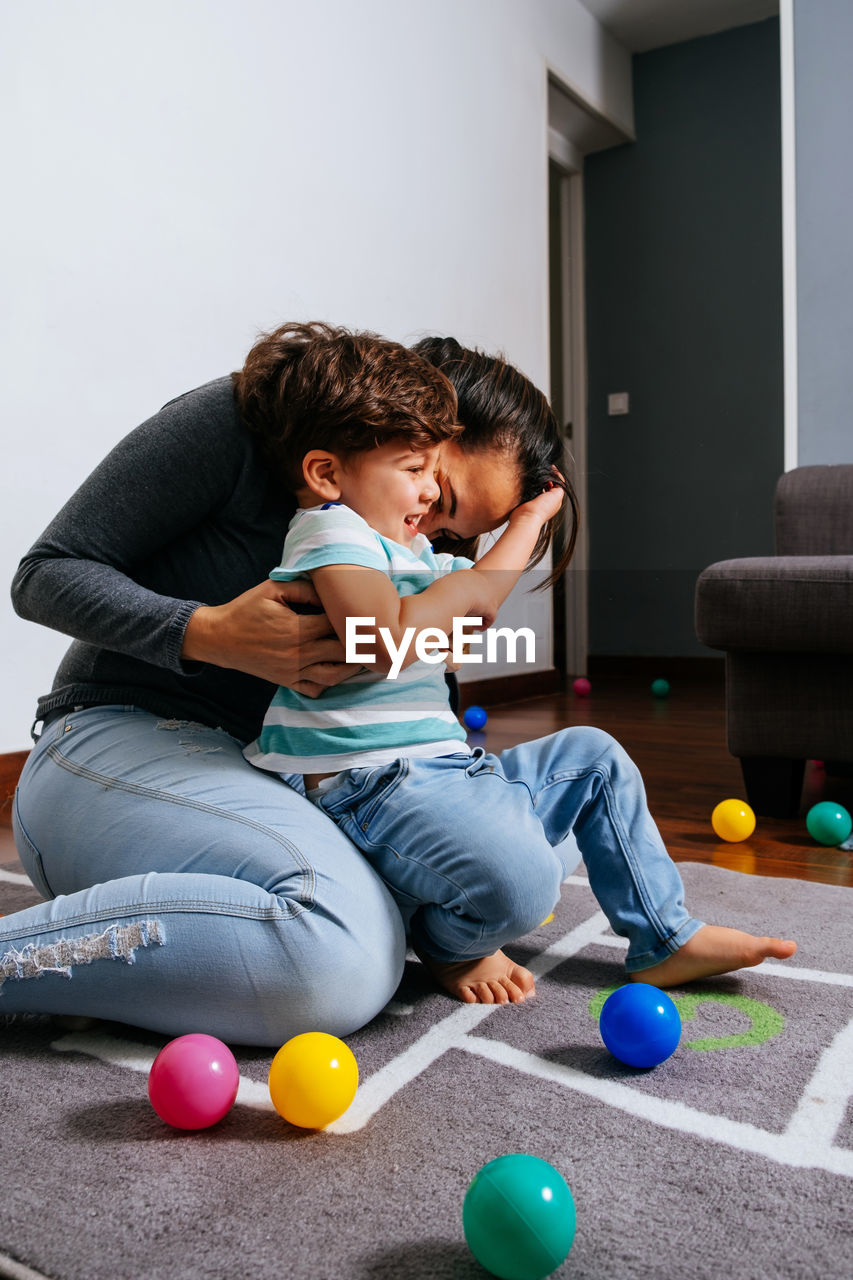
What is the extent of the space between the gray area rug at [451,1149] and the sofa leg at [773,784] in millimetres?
859

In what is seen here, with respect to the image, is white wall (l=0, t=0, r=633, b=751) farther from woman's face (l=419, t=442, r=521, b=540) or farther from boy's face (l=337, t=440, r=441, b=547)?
boy's face (l=337, t=440, r=441, b=547)

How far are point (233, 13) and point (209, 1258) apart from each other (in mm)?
2758

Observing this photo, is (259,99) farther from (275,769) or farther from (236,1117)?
(236,1117)

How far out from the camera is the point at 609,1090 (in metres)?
0.82

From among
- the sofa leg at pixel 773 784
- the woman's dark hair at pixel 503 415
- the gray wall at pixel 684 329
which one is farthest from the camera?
the gray wall at pixel 684 329

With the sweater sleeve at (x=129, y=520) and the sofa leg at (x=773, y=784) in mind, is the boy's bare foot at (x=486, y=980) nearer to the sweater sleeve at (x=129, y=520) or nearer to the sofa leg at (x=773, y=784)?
the sweater sleeve at (x=129, y=520)

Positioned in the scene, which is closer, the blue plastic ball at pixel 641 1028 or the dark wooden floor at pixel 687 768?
the blue plastic ball at pixel 641 1028

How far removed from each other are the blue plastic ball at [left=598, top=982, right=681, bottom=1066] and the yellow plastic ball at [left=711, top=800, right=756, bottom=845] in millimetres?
906

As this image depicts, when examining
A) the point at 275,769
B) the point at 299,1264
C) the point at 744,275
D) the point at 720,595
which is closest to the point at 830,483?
the point at 720,595

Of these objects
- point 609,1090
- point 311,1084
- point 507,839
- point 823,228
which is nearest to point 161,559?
point 507,839

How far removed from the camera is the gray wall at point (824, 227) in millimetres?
2848

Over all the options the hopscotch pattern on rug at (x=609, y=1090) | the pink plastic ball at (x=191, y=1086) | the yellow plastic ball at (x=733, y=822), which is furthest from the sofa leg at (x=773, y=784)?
the pink plastic ball at (x=191, y=1086)

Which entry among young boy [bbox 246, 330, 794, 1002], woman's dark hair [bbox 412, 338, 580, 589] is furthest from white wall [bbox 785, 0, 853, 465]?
young boy [bbox 246, 330, 794, 1002]

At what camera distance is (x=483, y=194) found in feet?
12.2
